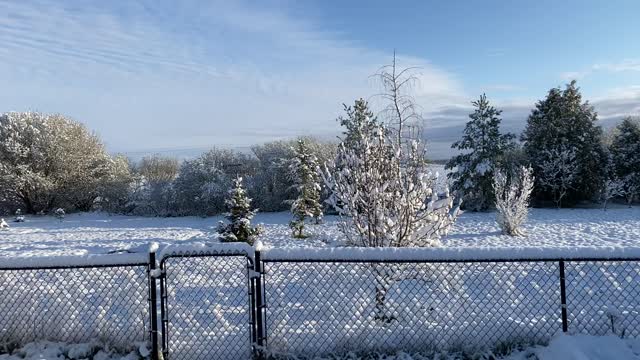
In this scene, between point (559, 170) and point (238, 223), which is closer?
point (238, 223)

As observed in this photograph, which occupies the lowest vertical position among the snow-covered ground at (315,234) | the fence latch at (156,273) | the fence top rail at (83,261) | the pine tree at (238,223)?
the snow-covered ground at (315,234)

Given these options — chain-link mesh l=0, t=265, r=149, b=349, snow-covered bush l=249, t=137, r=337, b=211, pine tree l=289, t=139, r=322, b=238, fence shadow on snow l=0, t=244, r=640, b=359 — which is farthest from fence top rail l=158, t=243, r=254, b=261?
snow-covered bush l=249, t=137, r=337, b=211

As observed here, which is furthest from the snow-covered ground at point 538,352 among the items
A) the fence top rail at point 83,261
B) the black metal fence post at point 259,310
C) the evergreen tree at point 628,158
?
the evergreen tree at point 628,158

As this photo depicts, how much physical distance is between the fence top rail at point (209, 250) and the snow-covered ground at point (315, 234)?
18.3ft

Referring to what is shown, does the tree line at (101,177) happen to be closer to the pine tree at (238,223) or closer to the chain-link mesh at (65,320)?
the pine tree at (238,223)

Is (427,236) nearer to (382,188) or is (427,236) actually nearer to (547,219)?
(382,188)

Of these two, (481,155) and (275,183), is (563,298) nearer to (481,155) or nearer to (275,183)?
(481,155)

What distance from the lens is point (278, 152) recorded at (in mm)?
28797

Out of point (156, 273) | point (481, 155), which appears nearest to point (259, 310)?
point (156, 273)

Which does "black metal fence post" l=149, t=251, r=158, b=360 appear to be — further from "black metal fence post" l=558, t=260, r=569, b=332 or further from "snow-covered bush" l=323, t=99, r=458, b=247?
"black metal fence post" l=558, t=260, r=569, b=332

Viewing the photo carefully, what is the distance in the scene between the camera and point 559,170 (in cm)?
2188

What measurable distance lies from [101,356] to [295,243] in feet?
30.0

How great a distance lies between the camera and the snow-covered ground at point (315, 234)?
1230 centimetres

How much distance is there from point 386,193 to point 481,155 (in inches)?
685
